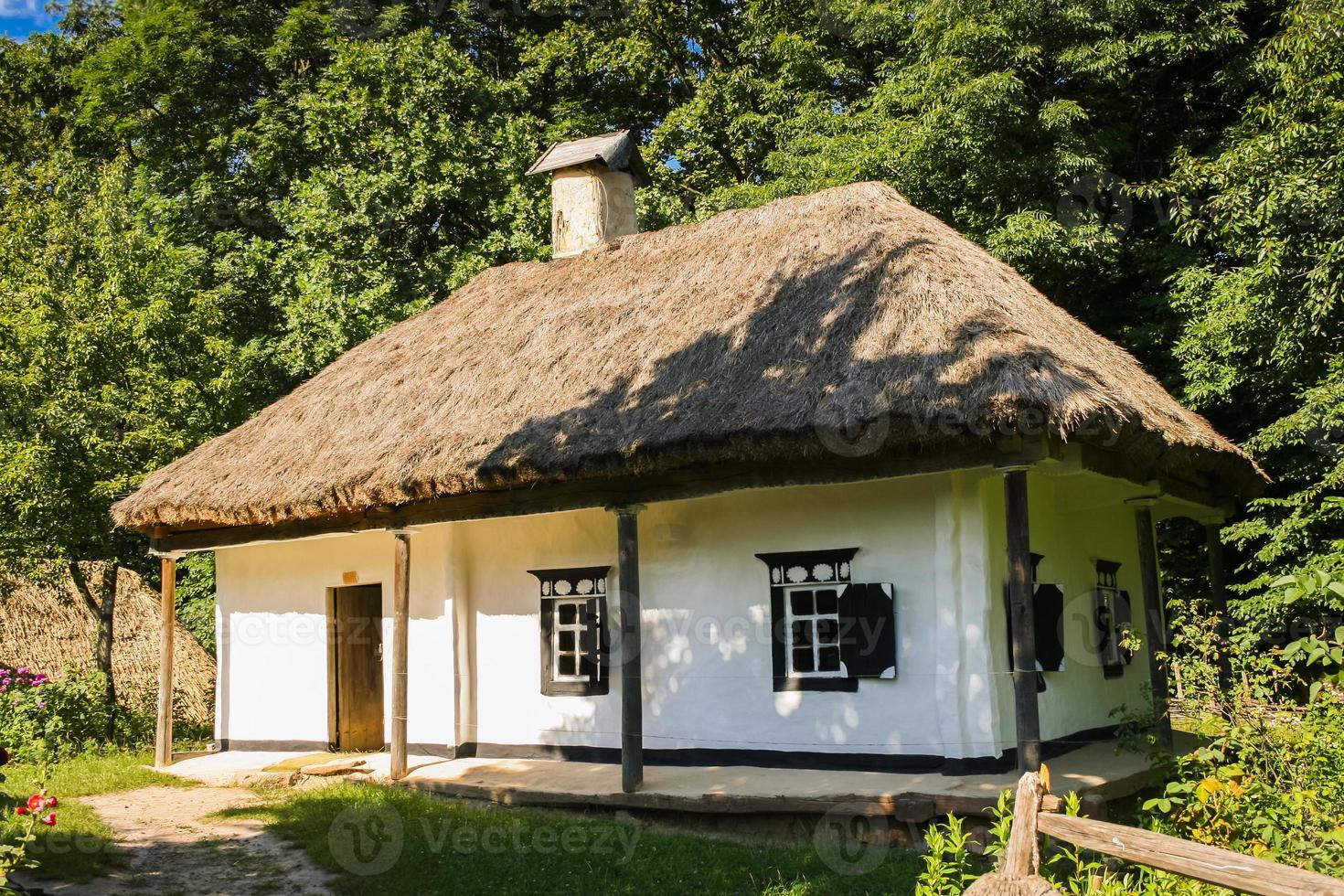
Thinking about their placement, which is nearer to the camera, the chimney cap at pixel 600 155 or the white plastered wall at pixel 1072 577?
the white plastered wall at pixel 1072 577

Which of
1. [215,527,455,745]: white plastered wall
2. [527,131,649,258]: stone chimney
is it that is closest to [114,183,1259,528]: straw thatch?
[527,131,649,258]: stone chimney

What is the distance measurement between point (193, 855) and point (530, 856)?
209 centimetres

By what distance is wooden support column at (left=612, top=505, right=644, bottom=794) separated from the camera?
8.16m

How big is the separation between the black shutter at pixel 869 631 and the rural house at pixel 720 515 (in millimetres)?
21

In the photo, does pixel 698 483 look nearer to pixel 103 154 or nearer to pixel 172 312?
pixel 172 312

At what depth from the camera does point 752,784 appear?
8.12m

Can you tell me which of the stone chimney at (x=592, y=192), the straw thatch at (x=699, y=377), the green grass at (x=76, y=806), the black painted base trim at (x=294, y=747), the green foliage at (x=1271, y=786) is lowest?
the green grass at (x=76, y=806)

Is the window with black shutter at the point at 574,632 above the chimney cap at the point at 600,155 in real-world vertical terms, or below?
below

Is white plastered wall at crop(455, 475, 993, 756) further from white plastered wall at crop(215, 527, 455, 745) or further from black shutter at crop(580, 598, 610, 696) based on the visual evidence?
white plastered wall at crop(215, 527, 455, 745)

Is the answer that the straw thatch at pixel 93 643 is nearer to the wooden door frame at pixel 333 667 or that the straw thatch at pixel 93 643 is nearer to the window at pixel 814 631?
the wooden door frame at pixel 333 667

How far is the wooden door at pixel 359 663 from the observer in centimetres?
1138

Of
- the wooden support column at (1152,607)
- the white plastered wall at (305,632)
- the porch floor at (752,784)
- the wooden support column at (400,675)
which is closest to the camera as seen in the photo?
the porch floor at (752,784)

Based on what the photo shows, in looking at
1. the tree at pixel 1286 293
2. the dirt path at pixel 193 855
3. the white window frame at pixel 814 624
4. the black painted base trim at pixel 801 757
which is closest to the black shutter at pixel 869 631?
the white window frame at pixel 814 624

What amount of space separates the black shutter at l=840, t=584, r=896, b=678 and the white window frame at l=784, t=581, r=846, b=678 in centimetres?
10
